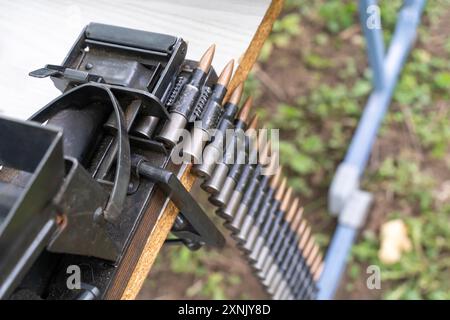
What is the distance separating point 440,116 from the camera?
2.39 meters

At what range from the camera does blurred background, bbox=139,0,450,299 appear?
6.94 ft

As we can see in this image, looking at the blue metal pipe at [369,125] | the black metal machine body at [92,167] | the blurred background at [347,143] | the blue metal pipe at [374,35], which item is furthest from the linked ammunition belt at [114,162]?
the blurred background at [347,143]

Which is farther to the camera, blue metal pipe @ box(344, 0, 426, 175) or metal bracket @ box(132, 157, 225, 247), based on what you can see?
blue metal pipe @ box(344, 0, 426, 175)

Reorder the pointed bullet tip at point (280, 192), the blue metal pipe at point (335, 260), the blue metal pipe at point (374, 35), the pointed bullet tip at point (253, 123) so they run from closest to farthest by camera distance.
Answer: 1. the pointed bullet tip at point (253, 123)
2. the pointed bullet tip at point (280, 192)
3. the blue metal pipe at point (374, 35)
4. the blue metal pipe at point (335, 260)

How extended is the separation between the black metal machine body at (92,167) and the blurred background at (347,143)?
1.10 metres

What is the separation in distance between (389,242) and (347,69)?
889mm

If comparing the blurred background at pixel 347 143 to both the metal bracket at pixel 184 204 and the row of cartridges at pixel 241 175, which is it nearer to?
the row of cartridges at pixel 241 175

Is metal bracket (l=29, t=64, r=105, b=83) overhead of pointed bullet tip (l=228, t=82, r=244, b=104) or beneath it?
beneath

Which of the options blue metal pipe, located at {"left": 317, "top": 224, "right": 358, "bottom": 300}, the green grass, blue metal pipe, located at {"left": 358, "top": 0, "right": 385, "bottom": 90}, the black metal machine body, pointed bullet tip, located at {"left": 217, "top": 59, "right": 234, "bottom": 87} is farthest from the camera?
the green grass

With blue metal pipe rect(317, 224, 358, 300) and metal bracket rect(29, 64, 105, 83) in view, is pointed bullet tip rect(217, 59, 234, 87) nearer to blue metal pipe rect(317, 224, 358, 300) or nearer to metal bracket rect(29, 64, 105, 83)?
metal bracket rect(29, 64, 105, 83)

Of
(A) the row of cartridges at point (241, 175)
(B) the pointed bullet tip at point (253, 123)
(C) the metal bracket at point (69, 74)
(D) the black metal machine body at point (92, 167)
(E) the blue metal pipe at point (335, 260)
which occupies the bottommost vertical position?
(D) the black metal machine body at point (92, 167)

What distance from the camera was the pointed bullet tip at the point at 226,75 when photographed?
3.55 feet

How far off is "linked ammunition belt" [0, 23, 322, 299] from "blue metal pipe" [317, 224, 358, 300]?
Result: 0.70m

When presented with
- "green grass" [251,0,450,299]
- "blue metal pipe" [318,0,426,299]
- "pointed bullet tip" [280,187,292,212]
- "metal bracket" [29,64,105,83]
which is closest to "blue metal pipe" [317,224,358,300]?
"blue metal pipe" [318,0,426,299]
